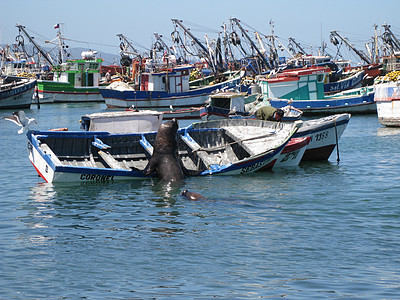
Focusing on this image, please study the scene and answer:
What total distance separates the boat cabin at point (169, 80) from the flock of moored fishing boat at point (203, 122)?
0.09 meters

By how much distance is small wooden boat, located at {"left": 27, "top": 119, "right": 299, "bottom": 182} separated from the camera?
16.3 metres

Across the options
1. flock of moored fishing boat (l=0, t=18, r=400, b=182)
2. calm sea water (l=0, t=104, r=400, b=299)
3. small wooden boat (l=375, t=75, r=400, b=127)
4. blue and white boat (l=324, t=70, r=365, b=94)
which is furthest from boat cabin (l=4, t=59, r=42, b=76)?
calm sea water (l=0, t=104, r=400, b=299)

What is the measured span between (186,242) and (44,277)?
8.87 ft

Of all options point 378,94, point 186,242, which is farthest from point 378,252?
point 378,94

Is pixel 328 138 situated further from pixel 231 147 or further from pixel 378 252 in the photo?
pixel 378 252

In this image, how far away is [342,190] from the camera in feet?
52.0

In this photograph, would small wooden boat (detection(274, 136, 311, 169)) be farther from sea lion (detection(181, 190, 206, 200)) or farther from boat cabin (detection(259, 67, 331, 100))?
boat cabin (detection(259, 67, 331, 100))

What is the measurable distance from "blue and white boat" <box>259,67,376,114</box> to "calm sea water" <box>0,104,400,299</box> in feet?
74.1

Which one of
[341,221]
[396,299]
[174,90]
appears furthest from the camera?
[174,90]

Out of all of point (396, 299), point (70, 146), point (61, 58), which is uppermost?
point (61, 58)

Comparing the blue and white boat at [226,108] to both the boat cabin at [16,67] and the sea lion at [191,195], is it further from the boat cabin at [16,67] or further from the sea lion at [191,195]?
the boat cabin at [16,67]

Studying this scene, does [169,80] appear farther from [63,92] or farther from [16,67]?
[16,67]

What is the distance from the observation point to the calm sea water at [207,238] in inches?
333

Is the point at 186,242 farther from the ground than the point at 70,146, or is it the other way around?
the point at 70,146
